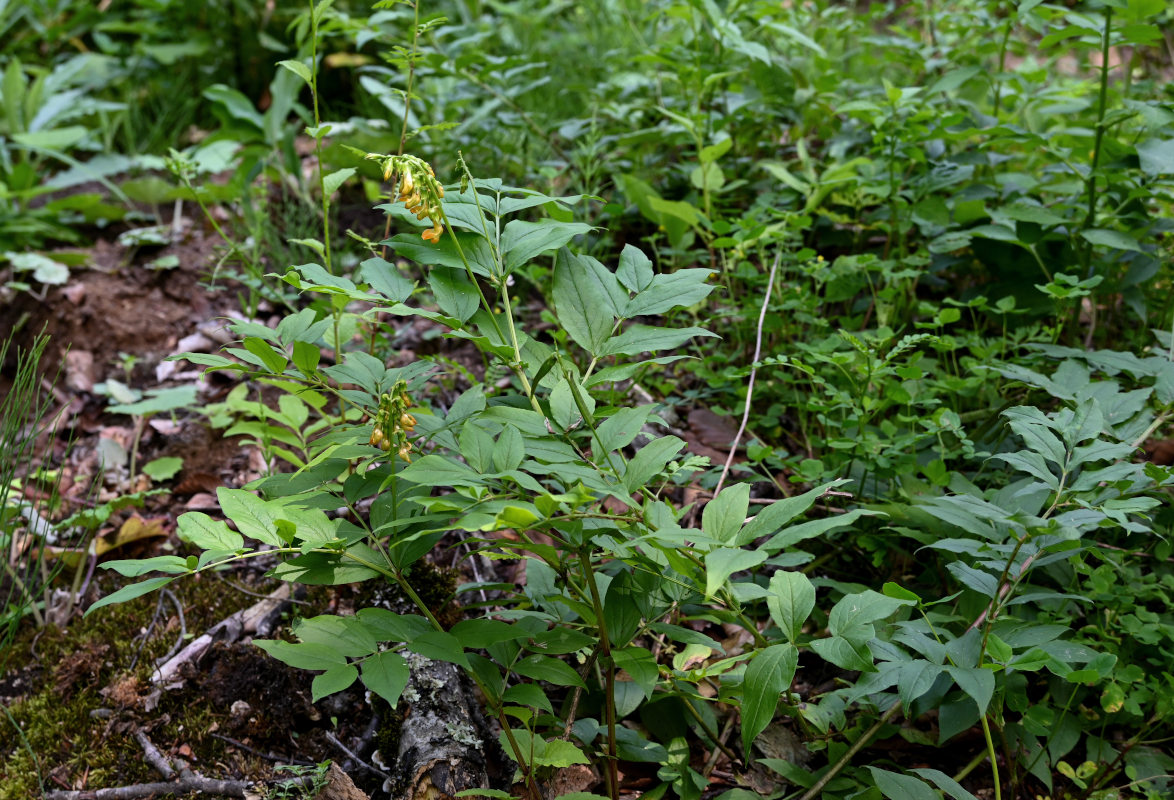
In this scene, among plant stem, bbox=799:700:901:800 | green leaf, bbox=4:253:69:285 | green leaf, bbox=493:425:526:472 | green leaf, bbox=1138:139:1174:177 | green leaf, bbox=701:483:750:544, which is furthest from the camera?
green leaf, bbox=4:253:69:285

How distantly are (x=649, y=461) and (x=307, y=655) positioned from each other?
0.56m

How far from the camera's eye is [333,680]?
3.71 feet

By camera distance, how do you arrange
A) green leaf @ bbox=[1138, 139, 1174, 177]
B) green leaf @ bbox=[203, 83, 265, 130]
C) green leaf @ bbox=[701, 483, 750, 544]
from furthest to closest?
green leaf @ bbox=[203, 83, 265, 130], green leaf @ bbox=[1138, 139, 1174, 177], green leaf @ bbox=[701, 483, 750, 544]

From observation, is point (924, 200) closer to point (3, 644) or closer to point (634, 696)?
point (634, 696)

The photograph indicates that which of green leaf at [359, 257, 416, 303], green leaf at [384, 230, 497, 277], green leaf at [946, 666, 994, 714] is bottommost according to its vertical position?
green leaf at [946, 666, 994, 714]

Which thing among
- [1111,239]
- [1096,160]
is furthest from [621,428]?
[1096,160]

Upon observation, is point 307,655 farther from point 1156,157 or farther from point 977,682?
point 1156,157

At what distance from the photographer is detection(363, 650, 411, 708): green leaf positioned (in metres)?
1.11

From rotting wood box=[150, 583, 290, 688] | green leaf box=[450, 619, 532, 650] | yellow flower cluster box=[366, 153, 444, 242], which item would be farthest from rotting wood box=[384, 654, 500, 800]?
yellow flower cluster box=[366, 153, 444, 242]

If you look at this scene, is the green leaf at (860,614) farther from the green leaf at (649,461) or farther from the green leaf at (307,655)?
the green leaf at (307,655)

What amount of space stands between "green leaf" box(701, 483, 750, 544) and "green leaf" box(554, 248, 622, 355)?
0.33 m

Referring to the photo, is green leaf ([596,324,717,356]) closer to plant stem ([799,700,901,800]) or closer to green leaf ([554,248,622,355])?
green leaf ([554,248,622,355])

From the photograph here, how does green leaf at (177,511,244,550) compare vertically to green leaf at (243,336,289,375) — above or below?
below

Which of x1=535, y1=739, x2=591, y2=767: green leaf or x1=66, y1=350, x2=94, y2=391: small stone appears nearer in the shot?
x1=535, y1=739, x2=591, y2=767: green leaf
